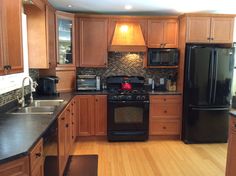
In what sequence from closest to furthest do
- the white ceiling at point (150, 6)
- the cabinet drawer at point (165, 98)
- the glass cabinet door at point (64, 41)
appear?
1. the white ceiling at point (150, 6)
2. the glass cabinet door at point (64, 41)
3. the cabinet drawer at point (165, 98)

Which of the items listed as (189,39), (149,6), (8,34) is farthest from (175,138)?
(8,34)

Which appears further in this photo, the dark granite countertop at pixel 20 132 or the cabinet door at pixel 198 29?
the cabinet door at pixel 198 29

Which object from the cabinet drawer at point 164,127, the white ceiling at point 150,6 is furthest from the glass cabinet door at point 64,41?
the cabinet drawer at point 164,127

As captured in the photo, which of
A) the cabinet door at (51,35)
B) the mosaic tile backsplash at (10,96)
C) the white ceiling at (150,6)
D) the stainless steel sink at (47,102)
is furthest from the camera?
the white ceiling at (150,6)

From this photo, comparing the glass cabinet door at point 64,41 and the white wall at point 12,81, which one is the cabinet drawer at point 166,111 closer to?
the glass cabinet door at point 64,41

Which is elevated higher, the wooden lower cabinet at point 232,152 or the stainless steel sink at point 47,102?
the stainless steel sink at point 47,102

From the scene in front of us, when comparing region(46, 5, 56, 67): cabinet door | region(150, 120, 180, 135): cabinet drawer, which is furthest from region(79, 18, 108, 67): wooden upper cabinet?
region(150, 120, 180, 135): cabinet drawer

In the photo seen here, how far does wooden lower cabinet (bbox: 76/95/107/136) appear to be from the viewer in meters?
3.86

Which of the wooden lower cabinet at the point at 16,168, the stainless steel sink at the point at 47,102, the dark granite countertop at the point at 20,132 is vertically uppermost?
the stainless steel sink at the point at 47,102

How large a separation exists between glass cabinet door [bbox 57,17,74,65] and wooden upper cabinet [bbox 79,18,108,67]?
201mm

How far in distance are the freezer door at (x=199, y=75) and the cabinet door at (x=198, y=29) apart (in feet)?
0.75

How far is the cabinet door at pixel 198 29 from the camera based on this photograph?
3790 millimetres

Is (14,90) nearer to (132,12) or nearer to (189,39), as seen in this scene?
(132,12)

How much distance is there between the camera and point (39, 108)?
2.79 m
